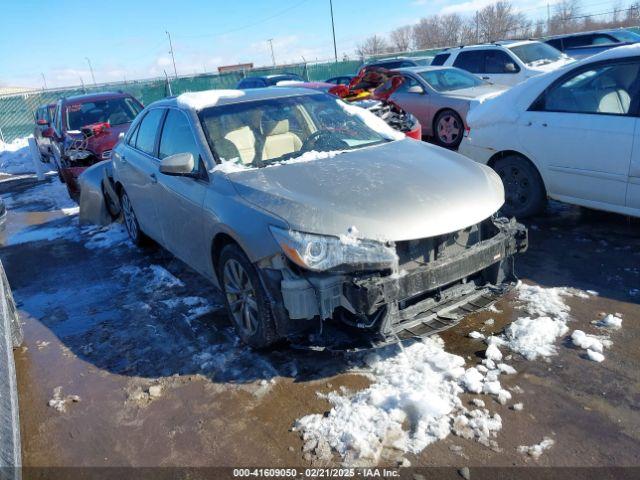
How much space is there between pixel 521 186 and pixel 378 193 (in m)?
2.94

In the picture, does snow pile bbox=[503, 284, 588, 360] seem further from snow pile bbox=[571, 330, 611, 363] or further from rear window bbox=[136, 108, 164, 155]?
rear window bbox=[136, 108, 164, 155]

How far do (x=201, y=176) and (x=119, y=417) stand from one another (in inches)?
68.9

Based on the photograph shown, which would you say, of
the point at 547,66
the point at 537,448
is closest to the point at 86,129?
the point at 537,448

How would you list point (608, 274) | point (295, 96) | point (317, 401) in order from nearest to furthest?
point (317, 401) → point (608, 274) → point (295, 96)

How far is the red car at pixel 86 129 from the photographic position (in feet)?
29.3

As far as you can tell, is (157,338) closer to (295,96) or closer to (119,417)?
(119,417)

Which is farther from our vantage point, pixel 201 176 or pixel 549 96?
pixel 549 96

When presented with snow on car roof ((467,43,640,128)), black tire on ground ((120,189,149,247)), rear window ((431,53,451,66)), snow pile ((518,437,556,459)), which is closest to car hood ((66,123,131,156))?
black tire on ground ((120,189,149,247))

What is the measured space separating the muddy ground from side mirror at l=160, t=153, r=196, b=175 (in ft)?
4.11

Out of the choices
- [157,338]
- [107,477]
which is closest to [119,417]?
[107,477]

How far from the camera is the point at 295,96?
473cm

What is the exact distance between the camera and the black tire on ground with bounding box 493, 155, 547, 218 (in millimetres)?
5504

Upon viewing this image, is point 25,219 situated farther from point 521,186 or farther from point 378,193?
point 521,186

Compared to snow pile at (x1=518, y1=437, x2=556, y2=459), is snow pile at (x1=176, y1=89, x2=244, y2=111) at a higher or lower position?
higher
